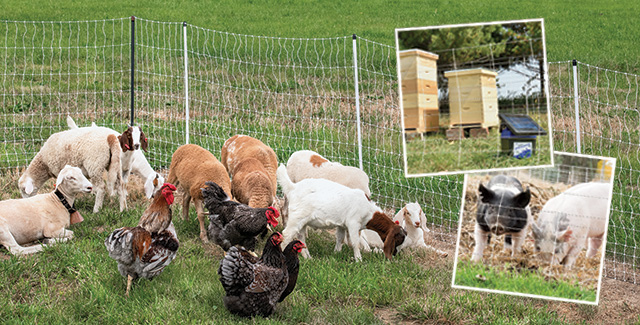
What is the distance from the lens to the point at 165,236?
20.2ft

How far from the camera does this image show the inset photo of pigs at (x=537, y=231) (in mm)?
3268

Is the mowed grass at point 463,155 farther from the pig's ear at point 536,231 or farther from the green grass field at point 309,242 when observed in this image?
the green grass field at point 309,242

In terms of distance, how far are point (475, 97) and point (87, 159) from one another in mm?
6256

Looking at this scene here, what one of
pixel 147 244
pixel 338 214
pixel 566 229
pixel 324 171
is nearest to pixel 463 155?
pixel 566 229

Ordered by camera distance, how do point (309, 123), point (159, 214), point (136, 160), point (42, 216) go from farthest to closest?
point (309, 123) < point (136, 160) < point (42, 216) < point (159, 214)

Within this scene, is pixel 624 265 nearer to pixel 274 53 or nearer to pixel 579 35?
pixel 274 53

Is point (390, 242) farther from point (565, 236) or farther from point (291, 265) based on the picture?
point (565, 236)

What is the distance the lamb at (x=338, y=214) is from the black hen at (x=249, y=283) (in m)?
1.33

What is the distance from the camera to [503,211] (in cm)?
335

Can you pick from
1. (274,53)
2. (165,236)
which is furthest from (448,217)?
(274,53)

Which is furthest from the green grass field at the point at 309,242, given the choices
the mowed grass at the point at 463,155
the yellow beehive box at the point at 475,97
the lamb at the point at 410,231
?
the yellow beehive box at the point at 475,97

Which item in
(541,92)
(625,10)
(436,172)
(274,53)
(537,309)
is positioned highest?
(625,10)

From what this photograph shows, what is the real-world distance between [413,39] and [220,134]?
818 cm

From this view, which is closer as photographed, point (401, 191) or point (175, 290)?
point (175, 290)
